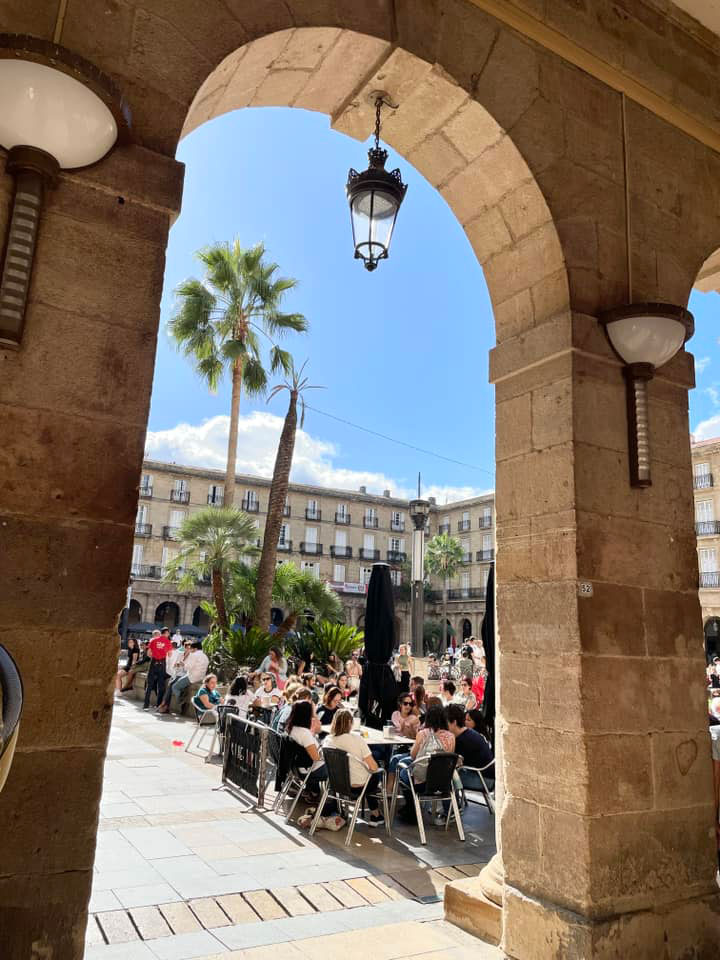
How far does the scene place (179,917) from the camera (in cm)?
357

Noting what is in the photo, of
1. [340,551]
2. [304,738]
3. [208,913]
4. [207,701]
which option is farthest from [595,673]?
[340,551]

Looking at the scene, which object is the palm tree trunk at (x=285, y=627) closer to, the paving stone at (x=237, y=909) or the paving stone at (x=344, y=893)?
the paving stone at (x=344, y=893)

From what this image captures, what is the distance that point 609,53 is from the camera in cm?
362

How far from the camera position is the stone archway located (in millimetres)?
1977

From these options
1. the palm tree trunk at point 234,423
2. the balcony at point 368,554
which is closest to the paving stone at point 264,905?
the palm tree trunk at point 234,423

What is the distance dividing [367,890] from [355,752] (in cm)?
138

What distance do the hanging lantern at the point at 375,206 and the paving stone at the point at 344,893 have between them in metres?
3.50

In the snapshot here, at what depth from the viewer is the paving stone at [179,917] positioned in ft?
11.3

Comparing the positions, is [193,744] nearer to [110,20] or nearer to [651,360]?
[651,360]

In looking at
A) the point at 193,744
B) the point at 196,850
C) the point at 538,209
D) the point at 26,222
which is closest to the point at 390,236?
the point at 538,209

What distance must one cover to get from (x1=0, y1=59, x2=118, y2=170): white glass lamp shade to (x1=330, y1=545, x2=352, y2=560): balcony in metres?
46.5

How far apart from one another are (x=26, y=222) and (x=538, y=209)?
2.32m

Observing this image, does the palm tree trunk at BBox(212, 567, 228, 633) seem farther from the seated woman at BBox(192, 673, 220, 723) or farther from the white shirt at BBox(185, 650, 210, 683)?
the seated woman at BBox(192, 673, 220, 723)

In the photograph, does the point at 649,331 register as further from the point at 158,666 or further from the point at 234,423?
the point at 234,423
